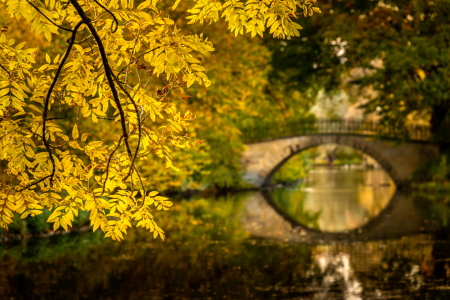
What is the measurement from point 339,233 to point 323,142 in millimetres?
17852

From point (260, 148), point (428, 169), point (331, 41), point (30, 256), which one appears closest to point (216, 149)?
point (260, 148)

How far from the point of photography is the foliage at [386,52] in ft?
81.4

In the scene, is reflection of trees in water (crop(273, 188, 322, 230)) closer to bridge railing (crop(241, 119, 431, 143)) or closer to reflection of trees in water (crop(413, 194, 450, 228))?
reflection of trees in water (crop(413, 194, 450, 228))

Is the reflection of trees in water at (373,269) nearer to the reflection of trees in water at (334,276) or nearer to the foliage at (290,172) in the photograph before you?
the reflection of trees in water at (334,276)

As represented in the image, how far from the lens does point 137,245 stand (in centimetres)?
1498

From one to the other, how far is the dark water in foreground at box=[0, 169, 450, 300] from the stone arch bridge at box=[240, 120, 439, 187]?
9.85 meters

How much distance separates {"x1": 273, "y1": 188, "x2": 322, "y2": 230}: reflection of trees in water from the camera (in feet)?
66.2

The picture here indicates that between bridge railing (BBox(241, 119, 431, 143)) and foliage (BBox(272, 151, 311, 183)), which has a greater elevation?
bridge railing (BBox(241, 119, 431, 143))

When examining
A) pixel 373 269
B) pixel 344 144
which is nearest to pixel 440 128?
pixel 344 144

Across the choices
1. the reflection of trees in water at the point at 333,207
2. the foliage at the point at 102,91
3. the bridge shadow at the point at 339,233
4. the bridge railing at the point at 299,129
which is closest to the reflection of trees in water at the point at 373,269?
the bridge shadow at the point at 339,233

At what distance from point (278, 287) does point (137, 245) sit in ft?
17.9

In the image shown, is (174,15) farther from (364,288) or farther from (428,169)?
(428,169)

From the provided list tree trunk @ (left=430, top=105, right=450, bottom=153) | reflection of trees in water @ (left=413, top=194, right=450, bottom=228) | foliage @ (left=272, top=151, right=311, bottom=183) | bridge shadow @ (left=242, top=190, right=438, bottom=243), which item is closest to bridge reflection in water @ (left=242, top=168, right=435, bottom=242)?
bridge shadow @ (left=242, top=190, right=438, bottom=243)

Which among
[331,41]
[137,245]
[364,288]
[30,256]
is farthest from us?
[331,41]
